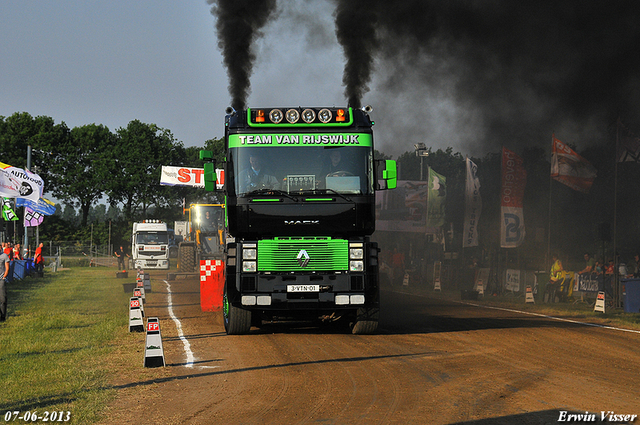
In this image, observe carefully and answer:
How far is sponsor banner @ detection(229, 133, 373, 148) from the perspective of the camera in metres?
12.3

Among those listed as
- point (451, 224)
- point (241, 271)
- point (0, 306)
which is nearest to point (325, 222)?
point (241, 271)

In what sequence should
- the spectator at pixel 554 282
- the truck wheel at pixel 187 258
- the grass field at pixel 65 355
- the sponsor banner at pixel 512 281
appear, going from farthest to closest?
the truck wheel at pixel 187 258
the sponsor banner at pixel 512 281
the spectator at pixel 554 282
the grass field at pixel 65 355

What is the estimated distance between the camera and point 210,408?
7426mm

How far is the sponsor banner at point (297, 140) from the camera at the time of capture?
12.3m

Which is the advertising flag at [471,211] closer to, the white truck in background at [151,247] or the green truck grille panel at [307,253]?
the green truck grille panel at [307,253]

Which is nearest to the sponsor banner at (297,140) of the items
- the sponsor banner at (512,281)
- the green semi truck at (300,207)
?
the green semi truck at (300,207)

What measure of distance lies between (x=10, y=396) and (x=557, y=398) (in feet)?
20.4

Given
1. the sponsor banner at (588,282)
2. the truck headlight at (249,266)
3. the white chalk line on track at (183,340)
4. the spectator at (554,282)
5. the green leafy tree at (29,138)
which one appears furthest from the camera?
the green leafy tree at (29,138)

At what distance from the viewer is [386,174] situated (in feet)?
40.5

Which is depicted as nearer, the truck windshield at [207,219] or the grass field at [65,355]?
the grass field at [65,355]

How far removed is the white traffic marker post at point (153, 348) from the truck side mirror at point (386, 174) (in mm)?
4635

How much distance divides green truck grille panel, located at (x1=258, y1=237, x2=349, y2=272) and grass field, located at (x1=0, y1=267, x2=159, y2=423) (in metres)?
2.78

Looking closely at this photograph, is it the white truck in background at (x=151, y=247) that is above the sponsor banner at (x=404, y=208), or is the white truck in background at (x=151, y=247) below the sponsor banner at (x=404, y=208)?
below

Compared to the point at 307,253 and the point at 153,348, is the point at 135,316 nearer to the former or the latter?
the point at 307,253
